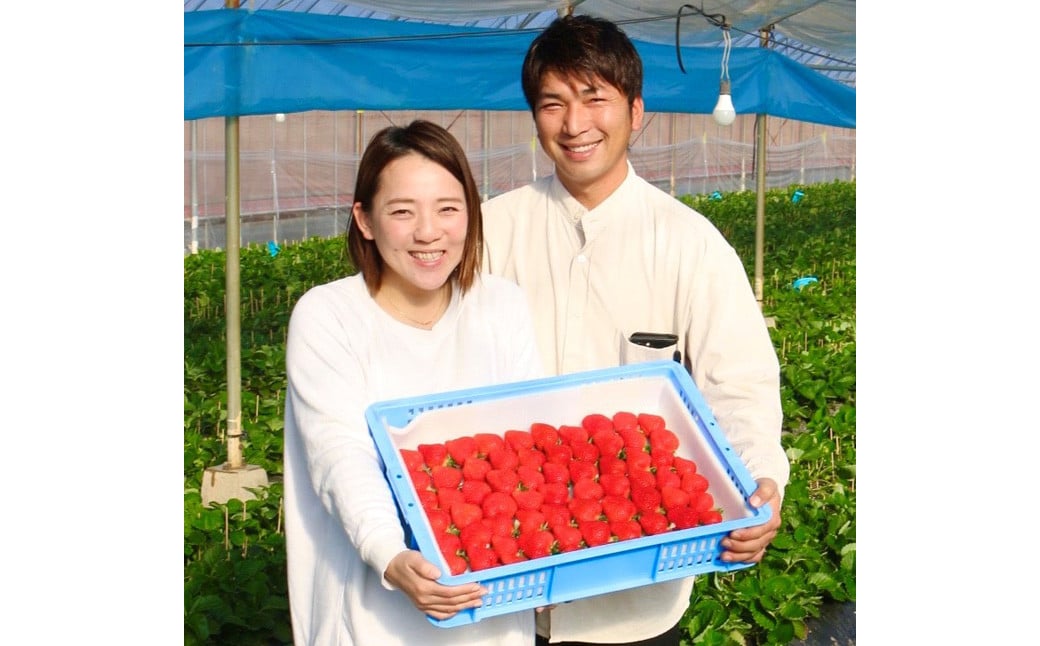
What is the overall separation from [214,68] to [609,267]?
1.10 metres

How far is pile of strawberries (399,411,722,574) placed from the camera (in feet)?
4.59

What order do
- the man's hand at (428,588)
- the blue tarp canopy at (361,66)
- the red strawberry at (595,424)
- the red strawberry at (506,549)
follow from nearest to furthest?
the man's hand at (428,588)
the red strawberry at (506,549)
the red strawberry at (595,424)
the blue tarp canopy at (361,66)

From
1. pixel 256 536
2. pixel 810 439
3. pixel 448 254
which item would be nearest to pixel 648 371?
pixel 448 254

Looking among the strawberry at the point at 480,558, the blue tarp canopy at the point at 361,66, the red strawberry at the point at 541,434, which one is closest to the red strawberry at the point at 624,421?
the red strawberry at the point at 541,434

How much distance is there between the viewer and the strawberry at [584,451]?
5.08ft

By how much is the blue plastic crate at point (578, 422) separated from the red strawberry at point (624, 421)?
0.02m

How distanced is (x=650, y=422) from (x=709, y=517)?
18 centimetres

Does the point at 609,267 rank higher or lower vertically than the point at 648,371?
higher

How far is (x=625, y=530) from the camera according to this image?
145 centimetres

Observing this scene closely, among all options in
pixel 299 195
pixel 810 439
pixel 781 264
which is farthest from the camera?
pixel 299 195

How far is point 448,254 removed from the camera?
140cm

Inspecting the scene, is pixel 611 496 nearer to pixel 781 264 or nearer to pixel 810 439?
pixel 810 439

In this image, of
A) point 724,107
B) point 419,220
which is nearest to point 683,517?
point 419,220

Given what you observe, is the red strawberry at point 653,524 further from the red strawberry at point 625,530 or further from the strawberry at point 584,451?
the strawberry at point 584,451
